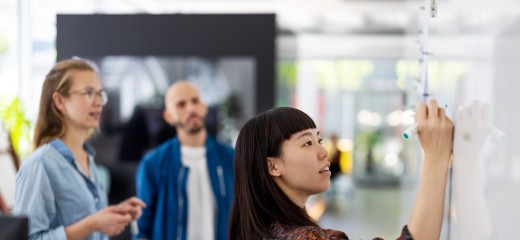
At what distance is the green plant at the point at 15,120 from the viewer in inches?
206

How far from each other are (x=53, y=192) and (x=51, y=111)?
380 millimetres

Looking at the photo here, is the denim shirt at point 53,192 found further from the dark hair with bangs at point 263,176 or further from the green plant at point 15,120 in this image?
the green plant at point 15,120

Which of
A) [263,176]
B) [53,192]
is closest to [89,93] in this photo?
[53,192]

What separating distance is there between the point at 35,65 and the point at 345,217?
8284mm

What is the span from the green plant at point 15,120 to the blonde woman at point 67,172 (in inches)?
92.7

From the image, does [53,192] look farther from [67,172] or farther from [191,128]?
[191,128]

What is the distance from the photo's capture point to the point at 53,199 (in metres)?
2.68

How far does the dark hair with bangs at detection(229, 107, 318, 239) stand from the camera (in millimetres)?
2006

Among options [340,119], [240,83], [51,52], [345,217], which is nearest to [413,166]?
[240,83]

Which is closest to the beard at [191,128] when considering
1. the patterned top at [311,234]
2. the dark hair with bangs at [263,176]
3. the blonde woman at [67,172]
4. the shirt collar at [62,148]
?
the blonde woman at [67,172]

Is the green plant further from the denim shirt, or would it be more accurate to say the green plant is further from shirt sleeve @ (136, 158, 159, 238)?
the denim shirt

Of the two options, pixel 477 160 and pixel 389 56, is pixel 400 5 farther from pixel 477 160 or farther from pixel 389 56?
pixel 477 160

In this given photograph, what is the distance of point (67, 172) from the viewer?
2793 mm

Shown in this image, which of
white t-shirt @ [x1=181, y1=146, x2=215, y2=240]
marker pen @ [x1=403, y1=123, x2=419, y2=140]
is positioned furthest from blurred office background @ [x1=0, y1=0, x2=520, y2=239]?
white t-shirt @ [x1=181, y1=146, x2=215, y2=240]
